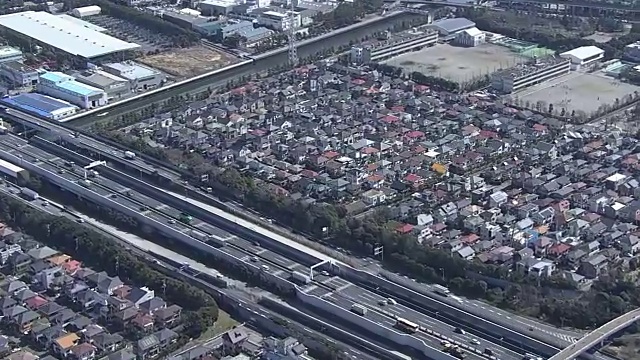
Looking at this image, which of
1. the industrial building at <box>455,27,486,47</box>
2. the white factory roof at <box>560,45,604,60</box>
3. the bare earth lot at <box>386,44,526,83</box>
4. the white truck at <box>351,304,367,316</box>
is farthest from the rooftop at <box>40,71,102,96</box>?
the white factory roof at <box>560,45,604,60</box>

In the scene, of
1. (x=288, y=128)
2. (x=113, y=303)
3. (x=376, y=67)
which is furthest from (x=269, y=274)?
(x=376, y=67)

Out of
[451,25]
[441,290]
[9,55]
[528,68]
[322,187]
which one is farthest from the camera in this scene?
[451,25]

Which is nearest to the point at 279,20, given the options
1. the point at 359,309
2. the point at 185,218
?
the point at 185,218

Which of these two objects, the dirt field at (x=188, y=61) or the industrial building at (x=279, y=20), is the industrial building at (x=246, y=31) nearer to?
the industrial building at (x=279, y=20)

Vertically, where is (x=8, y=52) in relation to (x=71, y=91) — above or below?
above

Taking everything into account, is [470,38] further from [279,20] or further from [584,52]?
[279,20]

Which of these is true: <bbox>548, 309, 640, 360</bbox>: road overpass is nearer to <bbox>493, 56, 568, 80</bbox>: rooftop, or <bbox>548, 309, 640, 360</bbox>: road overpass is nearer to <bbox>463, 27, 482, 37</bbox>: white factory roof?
<bbox>493, 56, 568, 80</bbox>: rooftop
